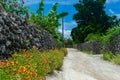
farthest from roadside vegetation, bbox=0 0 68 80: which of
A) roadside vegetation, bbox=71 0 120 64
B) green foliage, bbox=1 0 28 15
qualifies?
roadside vegetation, bbox=71 0 120 64

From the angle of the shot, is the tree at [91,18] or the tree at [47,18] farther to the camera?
the tree at [91,18]

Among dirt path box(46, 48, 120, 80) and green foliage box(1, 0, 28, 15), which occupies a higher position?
green foliage box(1, 0, 28, 15)

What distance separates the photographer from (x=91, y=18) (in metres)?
66.2

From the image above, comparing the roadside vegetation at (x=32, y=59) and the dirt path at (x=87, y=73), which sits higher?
the roadside vegetation at (x=32, y=59)

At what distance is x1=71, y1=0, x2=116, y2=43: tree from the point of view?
64.4m

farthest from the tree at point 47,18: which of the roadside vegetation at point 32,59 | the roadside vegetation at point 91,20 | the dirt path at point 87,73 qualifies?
the roadside vegetation at point 91,20

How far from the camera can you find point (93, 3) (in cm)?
6631

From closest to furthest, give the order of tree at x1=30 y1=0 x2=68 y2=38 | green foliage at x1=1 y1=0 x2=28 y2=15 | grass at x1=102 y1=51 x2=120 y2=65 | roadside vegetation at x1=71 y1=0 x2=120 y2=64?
green foliage at x1=1 y1=0 x2=28 y2=15 < grass at x1=102 y1=51 x2=120 y2=65 < tree at x1=30 y1=0 x2=68 y2=38 < roadside vegetation at x1=71 y1=0 x2=120 y2=64

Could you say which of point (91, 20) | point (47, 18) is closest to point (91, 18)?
point (91, 20)

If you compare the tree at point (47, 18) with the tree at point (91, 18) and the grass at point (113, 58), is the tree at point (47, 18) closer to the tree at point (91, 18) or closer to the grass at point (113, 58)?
the grass at point (113, 58)

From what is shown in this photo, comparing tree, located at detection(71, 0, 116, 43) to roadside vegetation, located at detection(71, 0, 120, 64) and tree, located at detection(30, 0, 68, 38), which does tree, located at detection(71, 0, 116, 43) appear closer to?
roadside vegetation, located at detection(71, 0, 120, 64)

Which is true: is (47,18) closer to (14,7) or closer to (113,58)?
(113,58)

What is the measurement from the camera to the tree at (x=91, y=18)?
6444cm

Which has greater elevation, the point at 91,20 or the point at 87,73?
the point at 91,20
